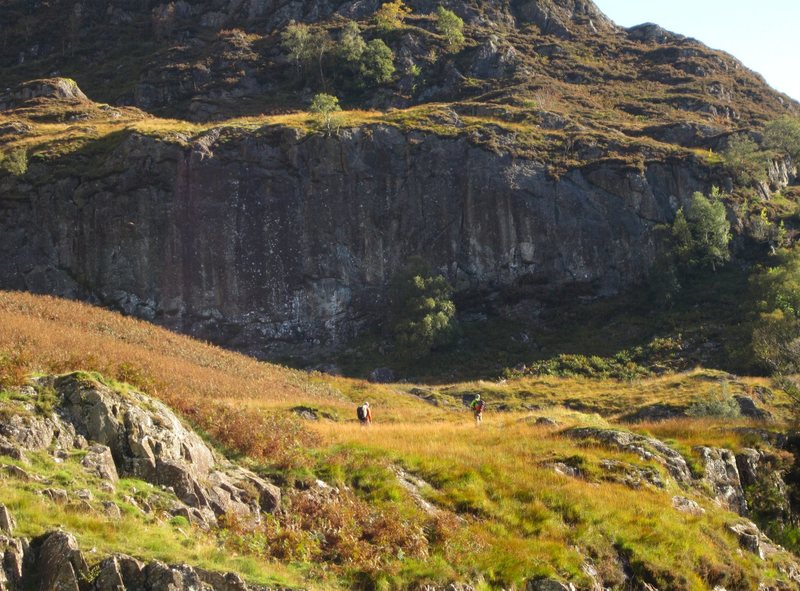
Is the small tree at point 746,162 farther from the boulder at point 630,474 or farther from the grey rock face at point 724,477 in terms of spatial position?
the boulder at point 630,474

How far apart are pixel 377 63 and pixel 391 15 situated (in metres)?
13.2

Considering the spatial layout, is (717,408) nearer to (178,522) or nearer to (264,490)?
(264,490)

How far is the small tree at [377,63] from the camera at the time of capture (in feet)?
236

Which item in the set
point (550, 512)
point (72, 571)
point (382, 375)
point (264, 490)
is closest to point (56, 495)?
point (72, 571)

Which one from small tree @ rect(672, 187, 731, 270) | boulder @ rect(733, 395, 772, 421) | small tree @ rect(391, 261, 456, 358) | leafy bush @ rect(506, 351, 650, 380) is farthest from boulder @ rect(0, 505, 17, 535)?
small tree @ rect(672, 187, 731, 270)

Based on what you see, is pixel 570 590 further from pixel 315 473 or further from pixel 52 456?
pixel 52 456

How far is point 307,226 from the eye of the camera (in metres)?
50.4

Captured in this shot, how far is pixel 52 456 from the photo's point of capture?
11.9 meters

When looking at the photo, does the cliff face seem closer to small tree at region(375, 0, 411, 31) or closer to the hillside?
the hillside

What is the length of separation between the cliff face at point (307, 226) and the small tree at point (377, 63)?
19.9 m

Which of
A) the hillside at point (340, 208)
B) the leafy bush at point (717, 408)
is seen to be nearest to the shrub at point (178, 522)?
the leafy bush at point (717, 408)

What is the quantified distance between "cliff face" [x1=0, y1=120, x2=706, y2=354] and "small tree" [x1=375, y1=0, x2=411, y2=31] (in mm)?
30000

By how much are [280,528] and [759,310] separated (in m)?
37.1

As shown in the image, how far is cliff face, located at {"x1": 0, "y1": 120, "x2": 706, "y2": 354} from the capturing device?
48.2m
